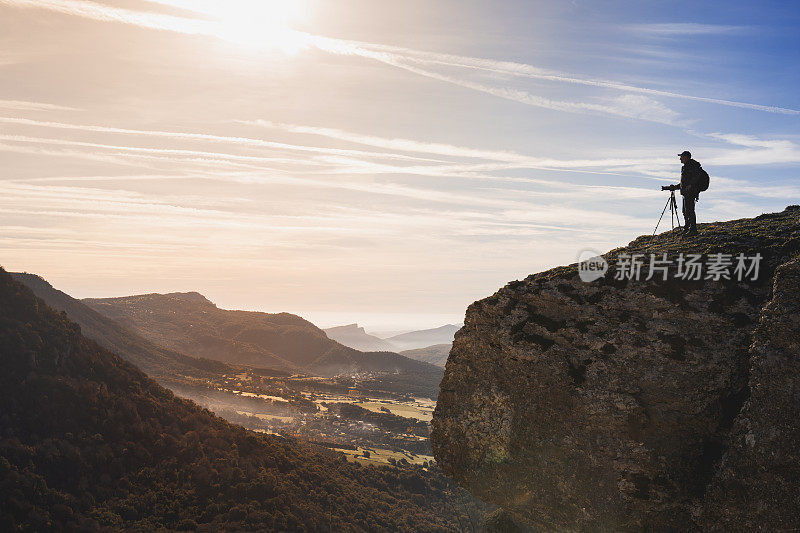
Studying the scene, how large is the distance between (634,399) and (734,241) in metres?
9.71

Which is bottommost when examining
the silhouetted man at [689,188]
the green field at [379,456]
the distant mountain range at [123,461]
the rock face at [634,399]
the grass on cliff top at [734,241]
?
the green field at [379,456]

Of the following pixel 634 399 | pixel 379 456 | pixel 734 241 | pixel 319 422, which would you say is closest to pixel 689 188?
pixel 734 241

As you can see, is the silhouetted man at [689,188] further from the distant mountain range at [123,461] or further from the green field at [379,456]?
the green field at [379,456]

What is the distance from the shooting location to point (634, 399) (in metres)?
14.7

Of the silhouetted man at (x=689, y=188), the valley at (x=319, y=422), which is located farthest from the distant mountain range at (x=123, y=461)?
the silhouetted man at (x=689, y=188)

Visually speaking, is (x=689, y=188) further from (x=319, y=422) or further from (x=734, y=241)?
(x=319, y=422)

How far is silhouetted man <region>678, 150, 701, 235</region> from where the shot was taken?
23453 millimetres

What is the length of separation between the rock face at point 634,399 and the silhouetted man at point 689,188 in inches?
126

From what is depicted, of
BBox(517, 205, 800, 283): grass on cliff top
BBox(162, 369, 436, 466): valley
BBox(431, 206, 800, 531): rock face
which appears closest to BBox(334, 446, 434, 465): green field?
BBox(162, 369, 436, 466): valley

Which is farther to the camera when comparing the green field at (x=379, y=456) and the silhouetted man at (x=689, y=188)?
the green field at (x=379, y=456)

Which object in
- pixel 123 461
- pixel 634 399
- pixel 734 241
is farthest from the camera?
pixel 123 461

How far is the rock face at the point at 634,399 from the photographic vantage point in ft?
38.8

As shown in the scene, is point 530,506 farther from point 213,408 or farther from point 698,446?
point 213,408

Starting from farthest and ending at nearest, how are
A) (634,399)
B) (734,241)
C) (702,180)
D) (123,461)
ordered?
1. (123,461)
2. (702,180)
3. (734,241)
4. (634,399)
